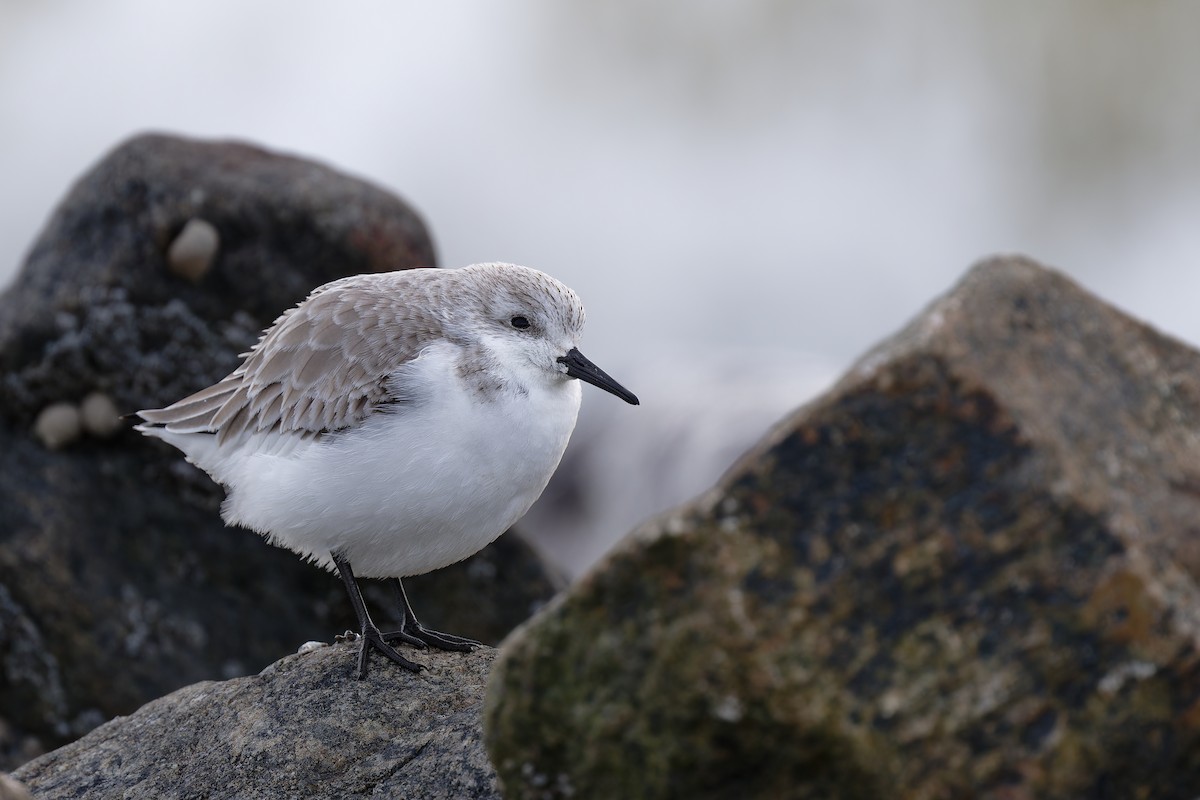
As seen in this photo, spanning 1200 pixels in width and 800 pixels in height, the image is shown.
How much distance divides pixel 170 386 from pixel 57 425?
2.69 feet

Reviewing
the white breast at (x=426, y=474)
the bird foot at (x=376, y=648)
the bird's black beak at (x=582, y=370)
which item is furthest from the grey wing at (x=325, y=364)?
the bird foot at (x=376, y=648)

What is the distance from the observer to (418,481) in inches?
220

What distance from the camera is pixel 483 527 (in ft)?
19.1

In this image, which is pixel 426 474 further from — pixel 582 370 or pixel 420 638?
pixel 420 638

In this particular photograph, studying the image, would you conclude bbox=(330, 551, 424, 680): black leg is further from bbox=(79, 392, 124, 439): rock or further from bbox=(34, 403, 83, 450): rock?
bbox=(34, 403, 83, 450): rock

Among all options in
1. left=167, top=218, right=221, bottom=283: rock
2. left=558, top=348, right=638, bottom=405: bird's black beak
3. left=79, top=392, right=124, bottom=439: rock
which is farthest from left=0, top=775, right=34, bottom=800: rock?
left=167, top=218, right=221, bottom=283: rock

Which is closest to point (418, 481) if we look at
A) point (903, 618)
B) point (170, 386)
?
point (903, 618)

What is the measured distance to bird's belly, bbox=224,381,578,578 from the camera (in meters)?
5.59

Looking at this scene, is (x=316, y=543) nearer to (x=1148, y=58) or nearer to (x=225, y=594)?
(x=225, y=594)

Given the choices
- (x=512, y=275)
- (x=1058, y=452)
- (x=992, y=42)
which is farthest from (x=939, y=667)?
(x=992, y=42)

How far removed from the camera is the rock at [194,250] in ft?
29.2

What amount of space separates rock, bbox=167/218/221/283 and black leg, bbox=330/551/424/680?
3691 millimetres

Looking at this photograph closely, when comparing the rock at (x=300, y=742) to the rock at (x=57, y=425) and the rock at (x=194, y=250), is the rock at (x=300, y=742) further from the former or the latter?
the rock at (x=194, y=250)

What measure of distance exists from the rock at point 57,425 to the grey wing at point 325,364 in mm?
2695
